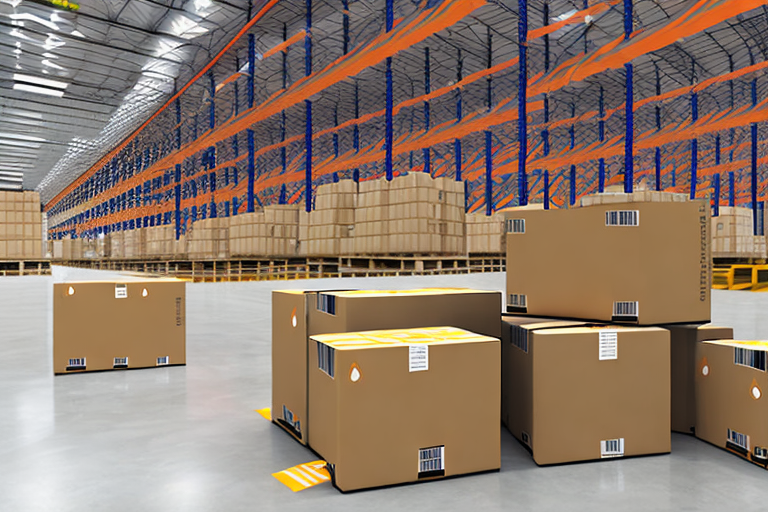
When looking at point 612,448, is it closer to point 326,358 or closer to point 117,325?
point 326,358

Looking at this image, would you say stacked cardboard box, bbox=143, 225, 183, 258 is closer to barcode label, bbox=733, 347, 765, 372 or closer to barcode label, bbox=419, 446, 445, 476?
barcode label, bbox=419, 446, 445, 476

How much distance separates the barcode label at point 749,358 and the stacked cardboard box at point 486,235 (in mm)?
11760

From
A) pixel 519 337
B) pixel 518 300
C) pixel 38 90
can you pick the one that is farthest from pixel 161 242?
pixel 519 337

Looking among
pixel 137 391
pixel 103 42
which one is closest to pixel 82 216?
pixel 103 42

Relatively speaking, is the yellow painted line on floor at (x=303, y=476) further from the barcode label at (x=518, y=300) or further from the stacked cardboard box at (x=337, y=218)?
the stacked cardboard box at (x=337, y=218)

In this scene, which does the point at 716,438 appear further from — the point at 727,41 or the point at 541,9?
the point at 727,41

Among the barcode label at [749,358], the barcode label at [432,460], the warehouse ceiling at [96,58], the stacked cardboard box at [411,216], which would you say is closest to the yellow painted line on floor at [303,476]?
the barcode label at [432,460]

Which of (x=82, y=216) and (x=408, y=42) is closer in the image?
(x=408, y=42)

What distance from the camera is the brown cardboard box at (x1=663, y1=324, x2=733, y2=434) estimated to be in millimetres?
2484

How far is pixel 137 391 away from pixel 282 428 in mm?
1106

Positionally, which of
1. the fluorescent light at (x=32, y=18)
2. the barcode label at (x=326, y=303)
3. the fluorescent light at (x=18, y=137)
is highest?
the fluorescent light at (x=32, y=18)

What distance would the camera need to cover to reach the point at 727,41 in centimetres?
1562

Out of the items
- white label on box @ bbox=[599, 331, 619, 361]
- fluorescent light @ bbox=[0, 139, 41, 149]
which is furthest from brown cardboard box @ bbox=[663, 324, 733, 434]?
fluorescent light @ bbox=[0, 139, 41, 149]

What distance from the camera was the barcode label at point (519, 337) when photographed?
7.25 feet
